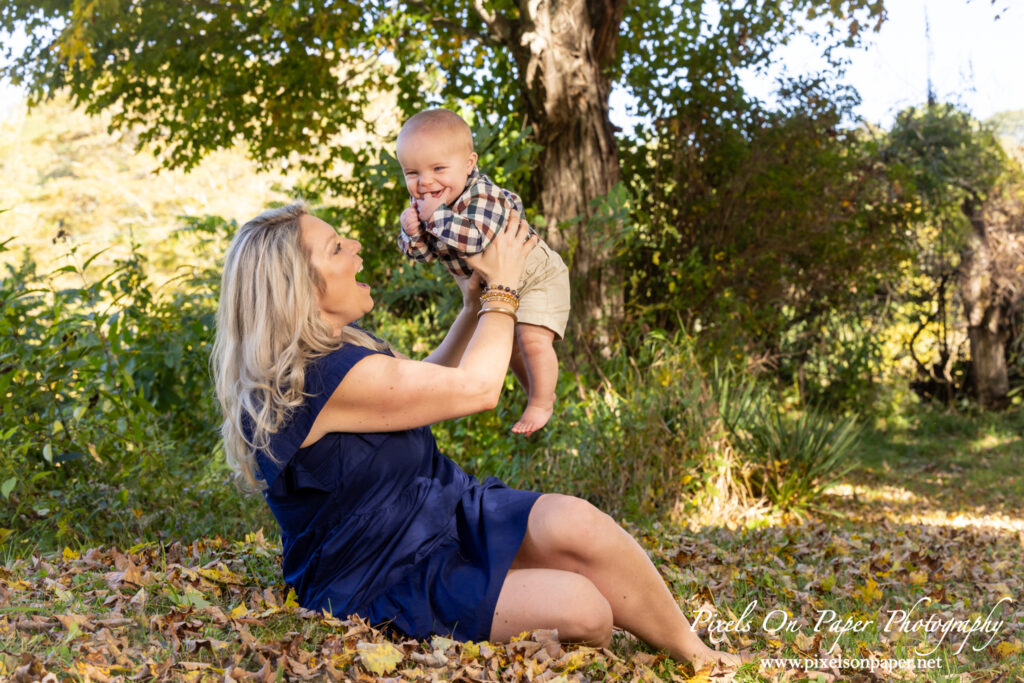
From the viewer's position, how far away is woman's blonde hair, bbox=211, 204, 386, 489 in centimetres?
230

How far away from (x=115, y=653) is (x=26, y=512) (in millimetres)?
1901

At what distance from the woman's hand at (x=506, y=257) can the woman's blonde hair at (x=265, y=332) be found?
0.46 meters

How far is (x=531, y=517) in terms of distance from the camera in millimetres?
2457

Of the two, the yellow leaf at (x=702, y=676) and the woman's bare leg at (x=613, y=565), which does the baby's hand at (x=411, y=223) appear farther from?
the yellow leaf at (x=702, y=676)

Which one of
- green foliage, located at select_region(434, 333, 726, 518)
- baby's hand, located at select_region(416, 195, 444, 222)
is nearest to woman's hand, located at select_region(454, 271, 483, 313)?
baby's hand, located at select_region(416, 195, 444, 222)

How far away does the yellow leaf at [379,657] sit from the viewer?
2.21 metres

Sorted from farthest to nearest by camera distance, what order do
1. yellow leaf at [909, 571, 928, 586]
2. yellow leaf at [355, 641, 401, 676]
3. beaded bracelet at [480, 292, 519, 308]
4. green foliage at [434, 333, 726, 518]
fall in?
green foliage at [434, 333, 726, 518] < yellow leaf at [909, 571, 928, 586] < beaded bracelet at [480, 292, 519, 308] < yellow leaf at [355, 641, 401, 676]

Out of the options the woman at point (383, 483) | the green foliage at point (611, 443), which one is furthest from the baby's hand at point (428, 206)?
the green foliage at point (611, 443)

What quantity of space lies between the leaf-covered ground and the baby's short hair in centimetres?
155

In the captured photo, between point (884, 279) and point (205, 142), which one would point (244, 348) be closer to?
point (205, 142)

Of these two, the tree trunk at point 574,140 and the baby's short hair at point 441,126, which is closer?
the baby's short hair at point 441,126

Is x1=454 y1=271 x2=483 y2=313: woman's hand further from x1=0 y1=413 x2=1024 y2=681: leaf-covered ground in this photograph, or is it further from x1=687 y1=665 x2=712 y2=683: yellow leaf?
x1=687 y1=665 x2=712 y2=683: yellow leaf

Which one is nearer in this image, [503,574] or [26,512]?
[503,574]

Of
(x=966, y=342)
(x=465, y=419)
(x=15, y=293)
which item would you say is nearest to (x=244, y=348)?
(x=15, y=293)
